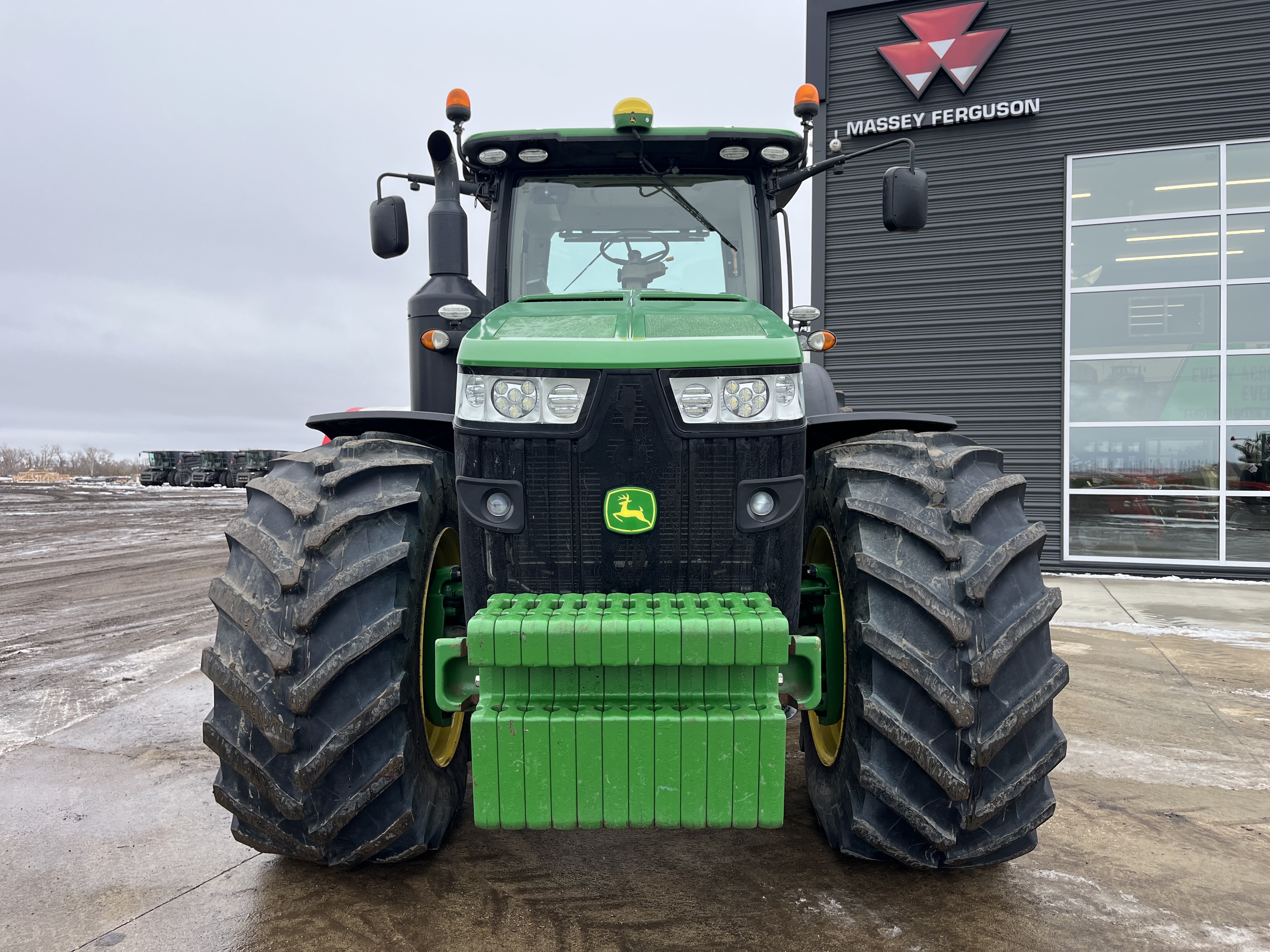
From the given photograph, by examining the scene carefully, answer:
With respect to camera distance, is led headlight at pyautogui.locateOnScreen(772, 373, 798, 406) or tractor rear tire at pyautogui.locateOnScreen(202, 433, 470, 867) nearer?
tractor rear tire at pyautogui.locateOnScreen(202, 433, 470, 867)

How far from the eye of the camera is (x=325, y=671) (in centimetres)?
214

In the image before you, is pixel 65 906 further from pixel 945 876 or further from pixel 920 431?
pixel 920 431

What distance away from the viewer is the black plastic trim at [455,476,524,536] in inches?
91.3

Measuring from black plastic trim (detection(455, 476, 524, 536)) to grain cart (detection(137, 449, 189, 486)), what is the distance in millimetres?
43974

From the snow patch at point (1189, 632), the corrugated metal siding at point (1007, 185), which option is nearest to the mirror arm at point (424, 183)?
the snow patch at point (1189, 632)

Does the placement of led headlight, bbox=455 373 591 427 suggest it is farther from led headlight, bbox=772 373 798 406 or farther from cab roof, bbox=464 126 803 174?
cab roof, bbox=464 126 803 174

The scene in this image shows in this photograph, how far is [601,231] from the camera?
330 centimetres

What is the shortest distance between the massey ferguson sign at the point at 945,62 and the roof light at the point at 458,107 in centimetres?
889

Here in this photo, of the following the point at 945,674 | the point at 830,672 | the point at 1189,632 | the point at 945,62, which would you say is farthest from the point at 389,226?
the point at 945,62

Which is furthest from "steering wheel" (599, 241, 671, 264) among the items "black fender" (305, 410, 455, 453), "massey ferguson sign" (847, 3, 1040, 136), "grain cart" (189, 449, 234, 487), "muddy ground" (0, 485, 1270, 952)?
"grain cart" (189, 449, 234, 487)

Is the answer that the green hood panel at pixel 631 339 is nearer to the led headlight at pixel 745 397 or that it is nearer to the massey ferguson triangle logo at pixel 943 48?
the led headlight at pixel 745 397

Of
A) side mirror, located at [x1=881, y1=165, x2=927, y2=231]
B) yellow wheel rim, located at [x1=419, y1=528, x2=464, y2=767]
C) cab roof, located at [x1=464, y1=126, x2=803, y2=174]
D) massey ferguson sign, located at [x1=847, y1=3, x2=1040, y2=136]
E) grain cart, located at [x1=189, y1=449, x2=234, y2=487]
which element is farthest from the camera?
grain cart, located at [x1=189, y1=449, x2=234, y2=487]

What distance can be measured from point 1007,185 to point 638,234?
29.1ft

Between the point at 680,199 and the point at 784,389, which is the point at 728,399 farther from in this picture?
the point at 680,199
